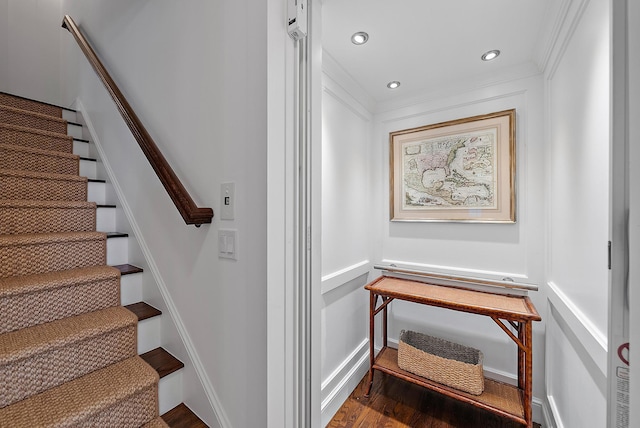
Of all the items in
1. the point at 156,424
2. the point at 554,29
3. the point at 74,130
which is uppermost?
the point at 554,29

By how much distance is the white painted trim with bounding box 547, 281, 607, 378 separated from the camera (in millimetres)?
945

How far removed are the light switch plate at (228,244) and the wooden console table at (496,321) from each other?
4.22ft

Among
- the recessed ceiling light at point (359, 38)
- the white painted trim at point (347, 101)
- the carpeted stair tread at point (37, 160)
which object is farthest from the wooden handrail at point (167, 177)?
the recessed ceiling light at point (359, 38)

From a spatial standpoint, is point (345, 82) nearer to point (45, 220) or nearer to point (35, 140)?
point (45, 220)

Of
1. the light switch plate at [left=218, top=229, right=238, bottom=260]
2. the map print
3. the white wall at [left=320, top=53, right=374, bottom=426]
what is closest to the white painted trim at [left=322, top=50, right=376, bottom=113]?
the white wall at [left=320, top=53, right=374, bottom=426]

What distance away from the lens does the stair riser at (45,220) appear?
4.41ft

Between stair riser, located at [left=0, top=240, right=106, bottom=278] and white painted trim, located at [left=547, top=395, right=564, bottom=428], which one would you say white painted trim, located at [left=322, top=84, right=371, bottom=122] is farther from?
white painted trim, located at [left=547, top=395, right=564, bottom=428]

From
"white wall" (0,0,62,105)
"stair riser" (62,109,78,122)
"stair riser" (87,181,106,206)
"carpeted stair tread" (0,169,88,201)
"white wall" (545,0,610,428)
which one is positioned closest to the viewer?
"white wall" (545,0,610,428)

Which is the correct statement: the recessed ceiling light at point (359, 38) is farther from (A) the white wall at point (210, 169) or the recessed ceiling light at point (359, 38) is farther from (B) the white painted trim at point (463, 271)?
(B) the white painted trim at point (463, 271)

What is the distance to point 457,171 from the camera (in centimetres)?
202

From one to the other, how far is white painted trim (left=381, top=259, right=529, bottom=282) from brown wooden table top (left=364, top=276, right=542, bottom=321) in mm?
117

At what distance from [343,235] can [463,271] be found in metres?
0.94

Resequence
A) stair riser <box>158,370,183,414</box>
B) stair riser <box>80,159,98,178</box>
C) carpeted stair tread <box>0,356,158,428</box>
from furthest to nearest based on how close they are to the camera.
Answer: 1. stair riser <box>80,159,98,178</box>
2. stair riser <box>158,370,183,414</box>
3. carpeted stair tread <box>0,356,158,428</box>

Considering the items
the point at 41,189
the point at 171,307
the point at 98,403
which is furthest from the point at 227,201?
the point at 41,189
